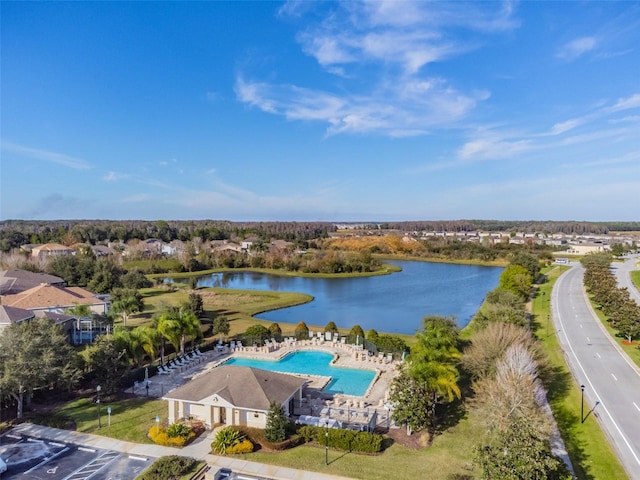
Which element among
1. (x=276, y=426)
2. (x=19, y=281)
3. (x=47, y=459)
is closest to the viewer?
(x=47, y=459)

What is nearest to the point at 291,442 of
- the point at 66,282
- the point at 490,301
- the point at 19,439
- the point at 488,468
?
the point at 488,468

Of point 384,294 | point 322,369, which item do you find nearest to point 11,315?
point 322,369

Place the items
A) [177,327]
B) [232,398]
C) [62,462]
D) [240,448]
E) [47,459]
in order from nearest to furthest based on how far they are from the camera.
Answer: [62,462]
[47,459]
[240,448]
[232,398]
[177,327]

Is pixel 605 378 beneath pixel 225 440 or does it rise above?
beneath

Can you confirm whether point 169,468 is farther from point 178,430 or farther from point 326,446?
point 326,446

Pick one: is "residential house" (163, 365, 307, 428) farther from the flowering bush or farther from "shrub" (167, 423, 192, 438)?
the flowering bush

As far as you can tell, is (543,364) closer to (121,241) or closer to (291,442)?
(291,442)
